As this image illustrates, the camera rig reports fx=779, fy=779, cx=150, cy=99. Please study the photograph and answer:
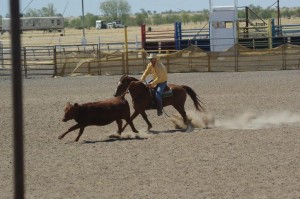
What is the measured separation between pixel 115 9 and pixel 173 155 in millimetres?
154040

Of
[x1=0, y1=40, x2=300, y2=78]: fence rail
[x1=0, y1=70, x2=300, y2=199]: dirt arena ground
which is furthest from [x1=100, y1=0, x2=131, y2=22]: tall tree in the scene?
[x1=0, y1=70, x2=300, y2=199]: dirt arena ground

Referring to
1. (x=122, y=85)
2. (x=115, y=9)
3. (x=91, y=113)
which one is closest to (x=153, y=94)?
(x=122, y=85)

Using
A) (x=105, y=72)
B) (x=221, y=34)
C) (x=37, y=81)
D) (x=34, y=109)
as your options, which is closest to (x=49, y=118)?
(x=34, y=109)

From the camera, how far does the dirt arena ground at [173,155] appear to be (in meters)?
9.02

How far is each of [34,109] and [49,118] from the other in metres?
2.08

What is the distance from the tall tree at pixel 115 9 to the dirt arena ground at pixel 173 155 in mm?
137348

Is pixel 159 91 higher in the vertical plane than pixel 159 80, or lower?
lower

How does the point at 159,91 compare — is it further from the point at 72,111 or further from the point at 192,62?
the point at 192,62

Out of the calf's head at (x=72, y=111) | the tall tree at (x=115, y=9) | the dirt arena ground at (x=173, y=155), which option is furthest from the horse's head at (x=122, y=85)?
the tall tree at (x=115, y=9)

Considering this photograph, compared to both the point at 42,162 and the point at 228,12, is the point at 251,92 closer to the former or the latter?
the point at 42,162

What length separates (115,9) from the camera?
164250mm

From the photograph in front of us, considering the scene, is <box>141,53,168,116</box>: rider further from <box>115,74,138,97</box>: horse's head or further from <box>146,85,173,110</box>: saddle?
<box>115,74,138,97</box>: horse's head

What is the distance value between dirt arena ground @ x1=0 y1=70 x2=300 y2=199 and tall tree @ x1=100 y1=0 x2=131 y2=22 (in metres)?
137

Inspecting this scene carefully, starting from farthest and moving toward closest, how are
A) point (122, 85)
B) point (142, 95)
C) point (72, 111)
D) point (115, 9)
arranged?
point (115, 9), point (142, 95), point (122, 85), point (72, 111)
